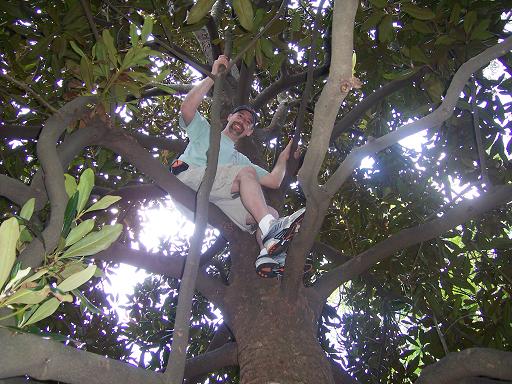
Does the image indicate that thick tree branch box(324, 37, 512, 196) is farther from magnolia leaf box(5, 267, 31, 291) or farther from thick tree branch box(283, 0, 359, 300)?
magnolia leaf box(5, 267, 31, 291)

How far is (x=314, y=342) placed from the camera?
2.22 meters

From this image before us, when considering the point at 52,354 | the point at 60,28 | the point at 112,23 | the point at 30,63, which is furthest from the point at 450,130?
the point at 52,354

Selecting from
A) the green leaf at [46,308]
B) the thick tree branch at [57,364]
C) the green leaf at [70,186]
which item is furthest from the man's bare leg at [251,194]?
the green leaf at [46,308]

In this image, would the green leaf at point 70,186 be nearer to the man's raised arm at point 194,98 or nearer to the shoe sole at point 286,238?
the shoe sole at point 286,238

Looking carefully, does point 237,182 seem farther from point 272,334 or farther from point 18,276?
point 18,276

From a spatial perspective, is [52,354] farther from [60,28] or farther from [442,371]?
[60,28]

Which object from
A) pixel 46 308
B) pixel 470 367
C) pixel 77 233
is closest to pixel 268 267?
pixel 470 367

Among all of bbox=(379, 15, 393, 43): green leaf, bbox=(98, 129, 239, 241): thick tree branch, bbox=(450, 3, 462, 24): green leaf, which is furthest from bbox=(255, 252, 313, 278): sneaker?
bbox=(450, 3, 462, 24): green leaf

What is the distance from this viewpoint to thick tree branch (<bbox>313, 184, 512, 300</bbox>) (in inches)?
96.1

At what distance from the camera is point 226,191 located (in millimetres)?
2977

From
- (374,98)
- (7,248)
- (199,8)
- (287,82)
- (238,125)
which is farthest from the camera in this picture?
(287,82)

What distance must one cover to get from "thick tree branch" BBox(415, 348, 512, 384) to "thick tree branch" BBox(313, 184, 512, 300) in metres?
0.61

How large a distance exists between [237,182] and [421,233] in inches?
44.1

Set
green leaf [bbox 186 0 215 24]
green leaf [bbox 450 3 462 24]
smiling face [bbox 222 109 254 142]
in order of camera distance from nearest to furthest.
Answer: green leaf [bbox 186 0 215 24] < green leaf [bbox 450 3 462 24] < smiling face [bbox 222 109 254 142]
